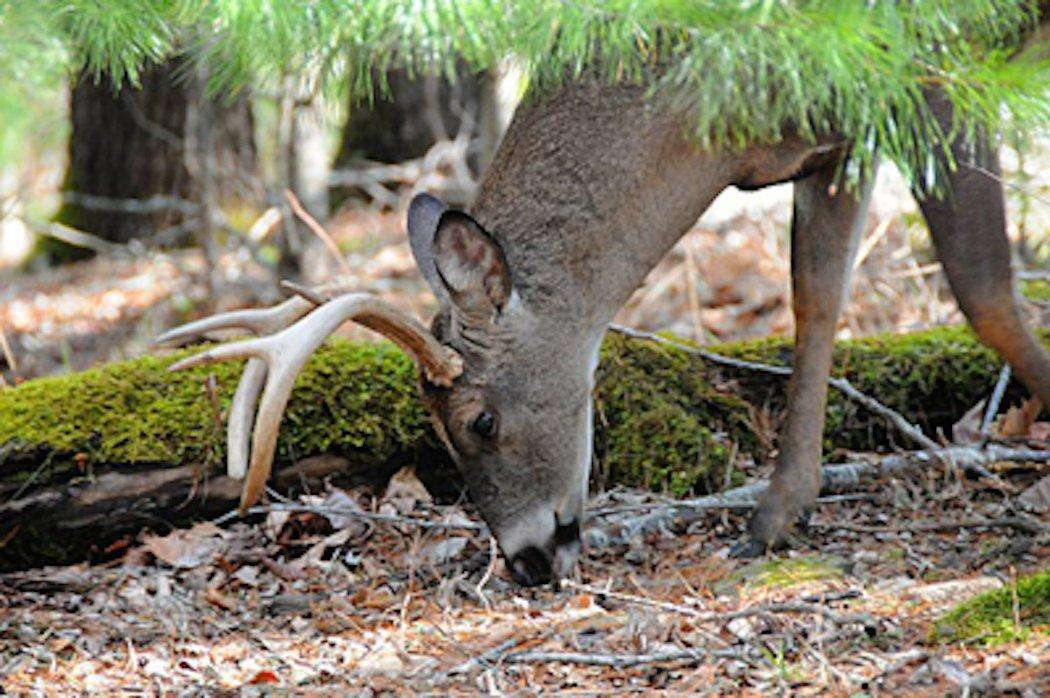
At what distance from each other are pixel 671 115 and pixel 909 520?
1.57m

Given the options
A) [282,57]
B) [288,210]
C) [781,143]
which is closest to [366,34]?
[282,57]

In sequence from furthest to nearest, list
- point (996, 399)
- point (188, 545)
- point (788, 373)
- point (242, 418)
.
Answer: point (788, 373), point (996, 399), point (188, 545), point (242, 418)

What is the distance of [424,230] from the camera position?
491 centimetres

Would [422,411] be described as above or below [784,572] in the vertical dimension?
above

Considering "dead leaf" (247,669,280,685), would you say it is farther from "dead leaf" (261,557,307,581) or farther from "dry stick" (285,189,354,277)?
"dry stick" (285,189,354,277)

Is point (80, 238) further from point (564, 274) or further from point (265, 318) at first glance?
point (564, 274)

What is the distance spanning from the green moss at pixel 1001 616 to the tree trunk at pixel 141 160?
740 centimetres

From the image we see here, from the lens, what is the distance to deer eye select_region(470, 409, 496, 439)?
462cm

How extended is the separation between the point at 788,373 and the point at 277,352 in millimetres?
2531

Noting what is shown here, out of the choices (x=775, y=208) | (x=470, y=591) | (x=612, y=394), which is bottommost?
(x=470, y=591)

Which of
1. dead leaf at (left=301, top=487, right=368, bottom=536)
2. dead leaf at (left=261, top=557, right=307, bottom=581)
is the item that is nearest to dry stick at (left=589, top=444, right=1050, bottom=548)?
dead leaf at (left=301, top=487, right=368, bottom=536)

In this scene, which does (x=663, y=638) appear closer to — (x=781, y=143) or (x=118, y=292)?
(x=781, y=143)

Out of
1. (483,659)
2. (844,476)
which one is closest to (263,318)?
(483,659)

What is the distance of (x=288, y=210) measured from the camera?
8.68 m
